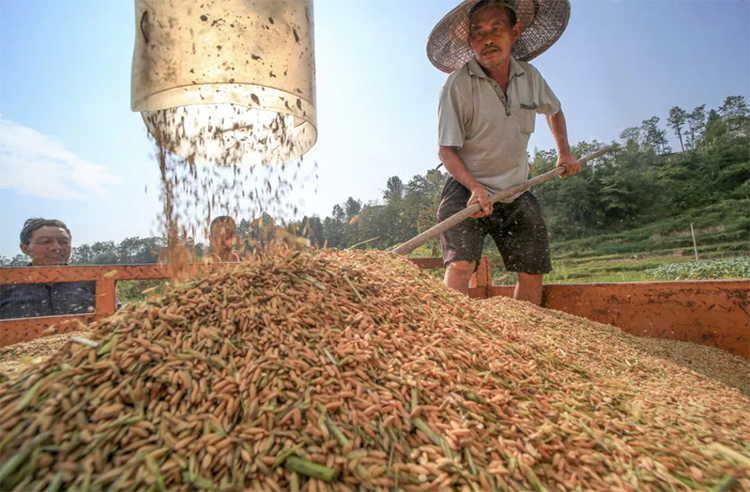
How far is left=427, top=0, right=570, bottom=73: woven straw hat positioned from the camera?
2930 millimetres

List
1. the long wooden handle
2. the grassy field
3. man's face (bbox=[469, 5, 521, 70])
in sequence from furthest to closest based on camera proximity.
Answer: the grassy field < man's face (bbox=[469, 5, 521, 70]) < the long wooden handle

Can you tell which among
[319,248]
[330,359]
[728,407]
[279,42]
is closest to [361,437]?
[330,359]

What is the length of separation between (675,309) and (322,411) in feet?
8.32

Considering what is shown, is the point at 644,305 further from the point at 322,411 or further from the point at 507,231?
the point at 322,411

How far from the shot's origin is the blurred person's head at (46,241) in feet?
11.9

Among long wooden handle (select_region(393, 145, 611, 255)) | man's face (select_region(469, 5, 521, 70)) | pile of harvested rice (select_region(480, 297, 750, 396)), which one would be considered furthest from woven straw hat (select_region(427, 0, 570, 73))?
pile of harvested rice (select_region(480, 297, 750, 396))

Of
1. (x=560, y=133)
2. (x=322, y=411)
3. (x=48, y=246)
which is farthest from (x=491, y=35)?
(x=48, y=246)

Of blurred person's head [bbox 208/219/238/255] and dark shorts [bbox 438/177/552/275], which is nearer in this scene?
blurred person's head [bbox 208/219/238/255]

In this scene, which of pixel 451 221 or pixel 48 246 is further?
pixel 48 246

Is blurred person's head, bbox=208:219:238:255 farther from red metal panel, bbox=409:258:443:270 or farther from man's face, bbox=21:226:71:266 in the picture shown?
man's face, bbox=21:226:71:266

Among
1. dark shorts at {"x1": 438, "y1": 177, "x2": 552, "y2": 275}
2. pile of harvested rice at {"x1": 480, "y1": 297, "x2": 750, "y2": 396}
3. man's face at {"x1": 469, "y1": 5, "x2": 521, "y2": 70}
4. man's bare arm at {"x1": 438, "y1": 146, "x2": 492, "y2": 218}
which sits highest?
man's face at {"x1": 469, "y1": 5, "x2": 521, "y2": 70}

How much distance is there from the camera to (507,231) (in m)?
3.09

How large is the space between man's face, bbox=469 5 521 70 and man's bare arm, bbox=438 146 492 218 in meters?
0.74

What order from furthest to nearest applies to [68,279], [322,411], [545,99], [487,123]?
[545,99] → [487,123] → [68,279] → [322,411]
